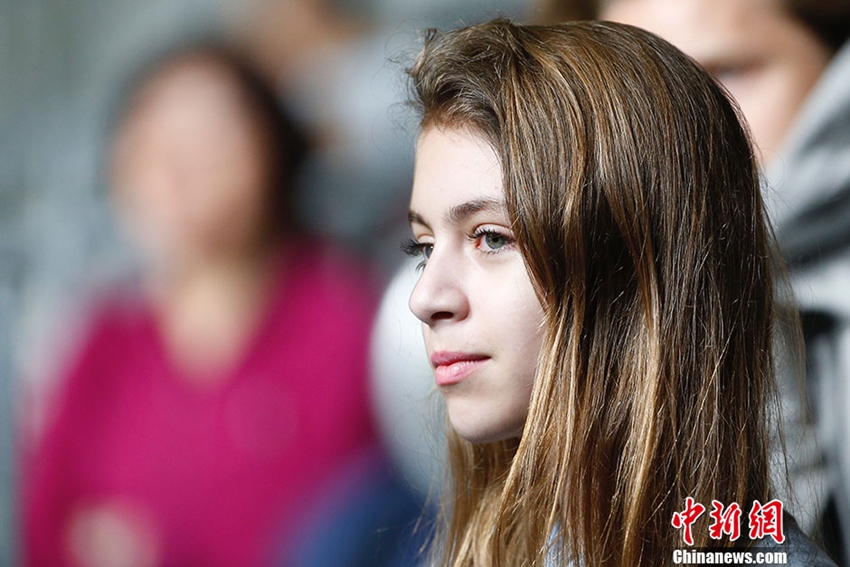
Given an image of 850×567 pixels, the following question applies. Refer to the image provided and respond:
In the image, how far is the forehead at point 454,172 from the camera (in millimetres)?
936

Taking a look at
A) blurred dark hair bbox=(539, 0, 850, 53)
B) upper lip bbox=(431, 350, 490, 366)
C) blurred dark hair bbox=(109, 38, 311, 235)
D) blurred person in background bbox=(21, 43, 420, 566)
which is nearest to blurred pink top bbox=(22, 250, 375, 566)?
blurred person in background bbox=(21, 43, 420, 566)

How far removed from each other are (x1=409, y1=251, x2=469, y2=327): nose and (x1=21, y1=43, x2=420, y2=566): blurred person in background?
0.78 m

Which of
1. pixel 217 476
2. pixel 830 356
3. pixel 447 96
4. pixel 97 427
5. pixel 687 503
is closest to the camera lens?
pixel 687 503

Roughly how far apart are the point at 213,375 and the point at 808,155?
1286 mm

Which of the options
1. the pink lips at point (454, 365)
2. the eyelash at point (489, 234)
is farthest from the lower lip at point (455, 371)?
the eyelash at point (489, 234)

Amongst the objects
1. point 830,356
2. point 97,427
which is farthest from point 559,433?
point 97,427

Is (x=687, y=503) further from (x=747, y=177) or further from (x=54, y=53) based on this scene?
(x=54, y=53)

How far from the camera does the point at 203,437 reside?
183 cm

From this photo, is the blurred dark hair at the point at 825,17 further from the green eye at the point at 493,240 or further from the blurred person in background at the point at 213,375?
the blurred person in background at the point at 213,375

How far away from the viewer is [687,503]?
0.90 meters

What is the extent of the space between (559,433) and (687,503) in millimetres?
159

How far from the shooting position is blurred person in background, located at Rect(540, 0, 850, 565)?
51.4 inches

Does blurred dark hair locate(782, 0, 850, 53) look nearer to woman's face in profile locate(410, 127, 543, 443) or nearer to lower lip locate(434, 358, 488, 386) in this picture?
woman's face in profile locate(410, 127, 543, 443)

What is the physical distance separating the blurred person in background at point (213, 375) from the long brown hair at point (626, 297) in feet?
2.69
